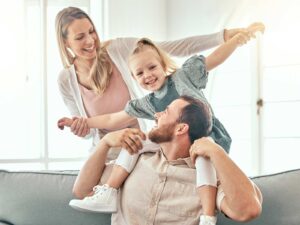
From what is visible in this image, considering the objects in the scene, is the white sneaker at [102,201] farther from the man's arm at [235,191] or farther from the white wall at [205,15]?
the white wall at [205,15]

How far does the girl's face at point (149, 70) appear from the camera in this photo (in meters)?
1.67

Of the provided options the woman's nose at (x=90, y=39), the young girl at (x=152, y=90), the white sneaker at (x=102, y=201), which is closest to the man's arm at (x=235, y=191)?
the young girl at (x=152, y=90)

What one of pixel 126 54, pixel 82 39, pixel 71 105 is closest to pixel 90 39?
pixel 82 39

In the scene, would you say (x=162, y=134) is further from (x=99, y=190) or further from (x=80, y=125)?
(x=80, y=125)

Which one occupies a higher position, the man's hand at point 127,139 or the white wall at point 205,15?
the white wall at point 205,15

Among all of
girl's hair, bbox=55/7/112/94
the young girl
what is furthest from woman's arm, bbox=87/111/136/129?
girl's hair, bbox=55/7/112/94

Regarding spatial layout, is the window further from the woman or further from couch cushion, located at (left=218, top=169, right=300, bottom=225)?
couch cushion, located at (left=218, top=169, right=300, bottom=225)

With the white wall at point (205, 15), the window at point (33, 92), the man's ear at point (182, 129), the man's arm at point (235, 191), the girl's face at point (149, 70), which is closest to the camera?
the man's arm at point (235, 191)

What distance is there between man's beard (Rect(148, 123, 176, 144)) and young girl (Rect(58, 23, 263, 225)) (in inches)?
1.1

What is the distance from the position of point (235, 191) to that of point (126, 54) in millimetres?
689

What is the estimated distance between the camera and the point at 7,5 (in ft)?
6.49

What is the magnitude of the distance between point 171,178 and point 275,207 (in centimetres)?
34

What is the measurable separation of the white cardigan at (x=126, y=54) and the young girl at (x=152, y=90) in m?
0.04

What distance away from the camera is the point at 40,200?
1.72 m
